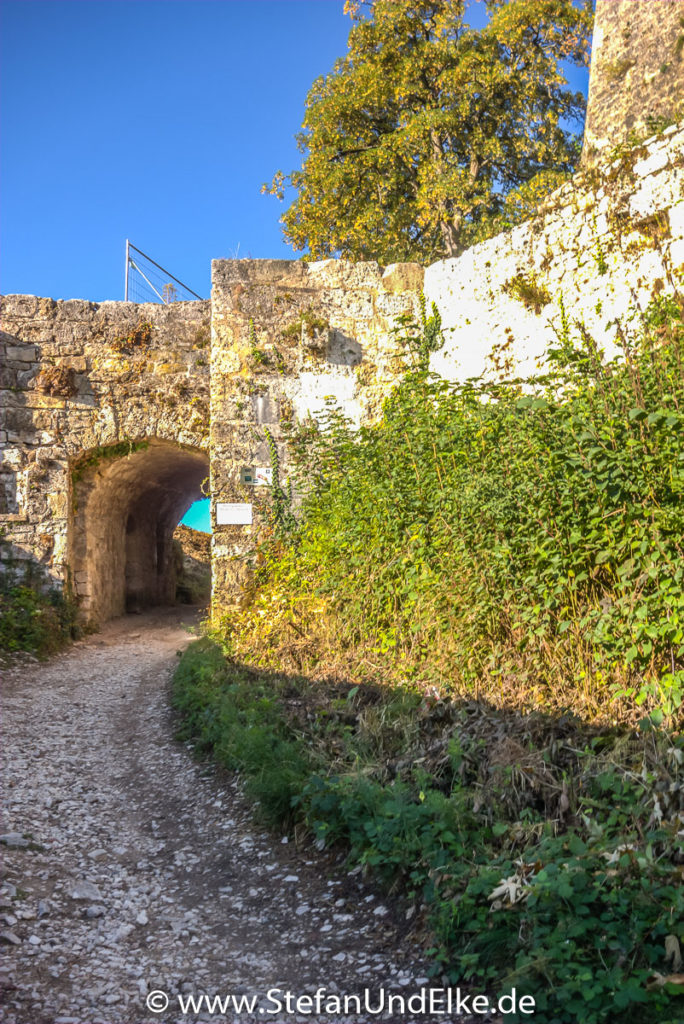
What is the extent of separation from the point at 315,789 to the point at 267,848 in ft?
1.36

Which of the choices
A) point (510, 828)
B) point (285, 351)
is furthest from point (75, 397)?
point (510, 828)

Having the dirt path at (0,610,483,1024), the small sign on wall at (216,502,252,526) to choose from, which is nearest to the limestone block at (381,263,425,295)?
the small sign on wall at (216,502,252,526)

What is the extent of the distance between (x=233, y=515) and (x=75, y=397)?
9.20 ft

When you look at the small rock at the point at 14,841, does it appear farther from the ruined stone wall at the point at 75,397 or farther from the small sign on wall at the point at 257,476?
the ruined stone wall at the point at 75,397

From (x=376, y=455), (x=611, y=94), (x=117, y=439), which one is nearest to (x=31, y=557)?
(x=117, y=439)

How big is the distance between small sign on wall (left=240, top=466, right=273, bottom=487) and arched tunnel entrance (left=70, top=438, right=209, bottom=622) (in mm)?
1241

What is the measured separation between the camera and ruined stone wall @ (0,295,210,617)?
1018cm

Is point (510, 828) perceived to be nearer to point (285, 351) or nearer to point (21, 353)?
point (285, 351)

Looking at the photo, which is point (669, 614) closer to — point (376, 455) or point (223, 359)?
point (376, 455)

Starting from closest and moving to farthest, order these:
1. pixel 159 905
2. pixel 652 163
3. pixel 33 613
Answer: pixel 159 905, pixel 652 163, pixel 33 613

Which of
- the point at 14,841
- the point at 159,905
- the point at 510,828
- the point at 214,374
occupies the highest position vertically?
the point at 214,374

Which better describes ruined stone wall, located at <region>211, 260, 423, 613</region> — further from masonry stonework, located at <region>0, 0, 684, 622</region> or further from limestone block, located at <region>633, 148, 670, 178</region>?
limestone block, located at <region>633, 148, 670, 178</region>

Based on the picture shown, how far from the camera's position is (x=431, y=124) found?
1437cm

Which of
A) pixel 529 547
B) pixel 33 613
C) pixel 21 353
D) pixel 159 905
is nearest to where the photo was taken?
pixel 159 905
